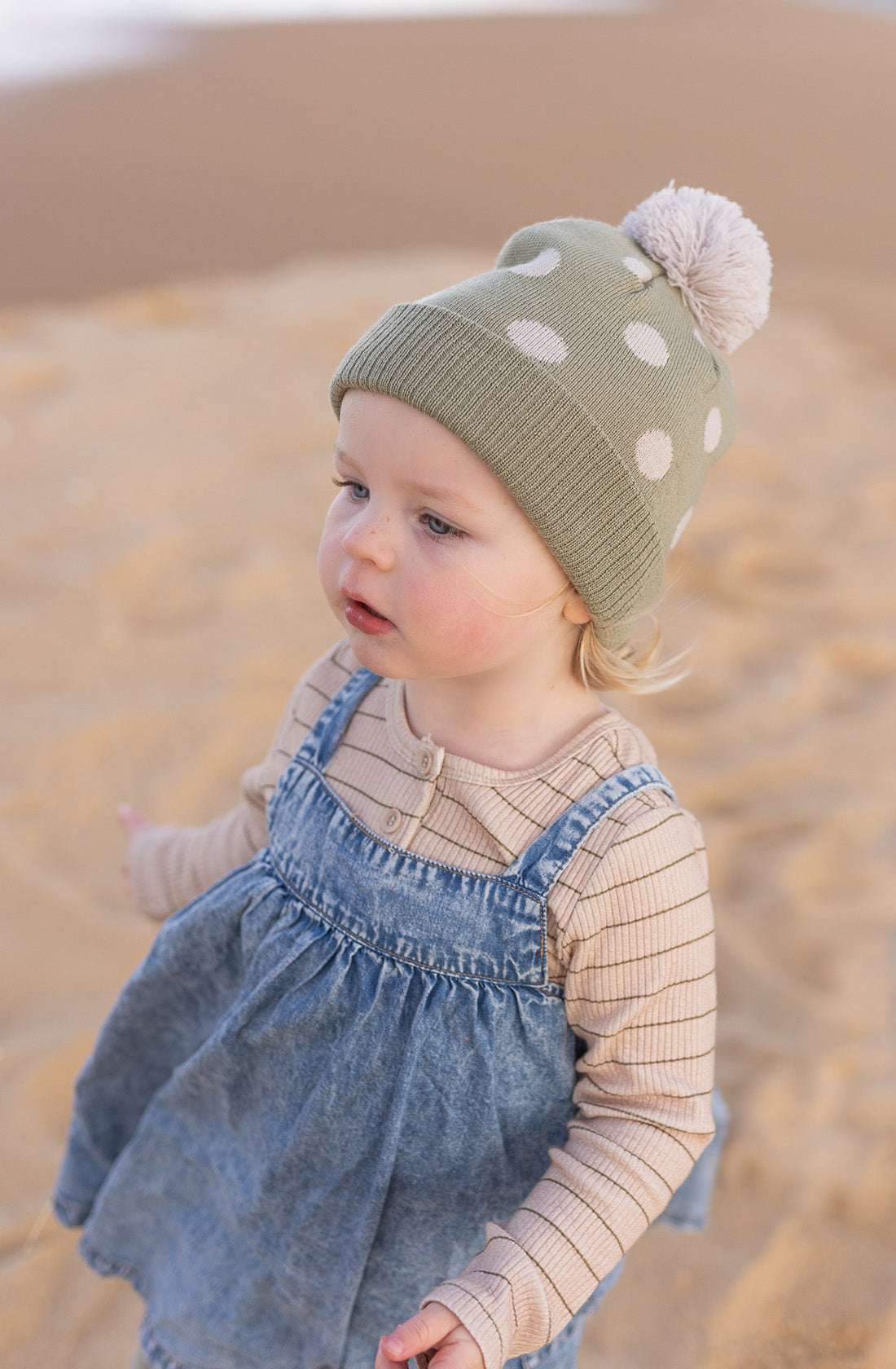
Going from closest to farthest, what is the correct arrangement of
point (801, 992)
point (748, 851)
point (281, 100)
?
point (801, 992) < point (748, 851) < point (281, 100)

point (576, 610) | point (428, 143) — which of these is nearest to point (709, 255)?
point (576, 610)

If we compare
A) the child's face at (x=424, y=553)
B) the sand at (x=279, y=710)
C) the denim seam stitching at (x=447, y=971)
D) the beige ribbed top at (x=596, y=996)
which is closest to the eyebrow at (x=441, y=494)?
the child's face at (x=424, y=553)

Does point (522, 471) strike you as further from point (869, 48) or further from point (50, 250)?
point (869, 48)

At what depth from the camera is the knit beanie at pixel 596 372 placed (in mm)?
1195

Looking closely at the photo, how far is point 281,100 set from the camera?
8500mm

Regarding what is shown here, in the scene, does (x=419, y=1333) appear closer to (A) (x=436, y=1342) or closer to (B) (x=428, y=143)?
(A) (x=436, y=1342)

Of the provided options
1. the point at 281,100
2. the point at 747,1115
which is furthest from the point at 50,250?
the point at 747,1115

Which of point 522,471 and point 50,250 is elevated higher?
point 522,471

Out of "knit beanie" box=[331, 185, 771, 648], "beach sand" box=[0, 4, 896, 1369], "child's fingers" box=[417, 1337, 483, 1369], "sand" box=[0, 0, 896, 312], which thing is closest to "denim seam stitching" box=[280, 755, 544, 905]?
"knit beanie" box=[331, 185, 771, 648]

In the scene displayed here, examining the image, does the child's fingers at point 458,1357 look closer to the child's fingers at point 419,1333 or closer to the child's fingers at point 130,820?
the child's fingers at point 419,1333

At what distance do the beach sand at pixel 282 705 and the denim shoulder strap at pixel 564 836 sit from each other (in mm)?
1007

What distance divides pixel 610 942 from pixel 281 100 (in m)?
8.50

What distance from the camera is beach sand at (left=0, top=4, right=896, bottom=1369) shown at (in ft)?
6.37

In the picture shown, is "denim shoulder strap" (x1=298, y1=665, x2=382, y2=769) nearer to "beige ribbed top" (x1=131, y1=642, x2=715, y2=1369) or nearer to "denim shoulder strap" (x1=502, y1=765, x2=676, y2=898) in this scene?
"beige ribbed top" (x1=131, y1=642, x2=715, y2=1369)
